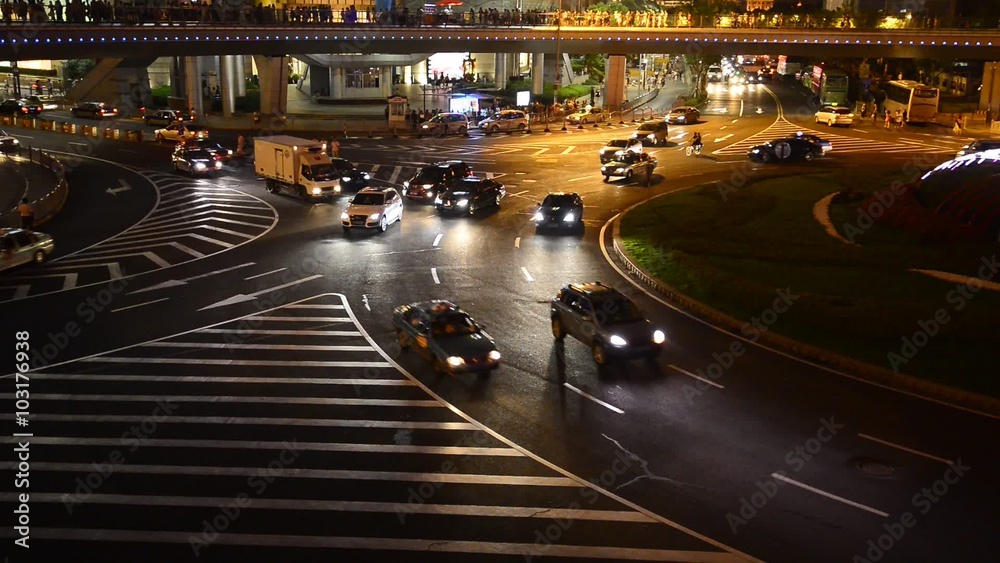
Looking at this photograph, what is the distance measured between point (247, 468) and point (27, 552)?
13.2 ft

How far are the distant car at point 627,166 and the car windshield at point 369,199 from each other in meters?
16.3

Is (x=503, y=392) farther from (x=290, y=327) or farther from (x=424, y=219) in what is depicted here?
(x=424, y=219)

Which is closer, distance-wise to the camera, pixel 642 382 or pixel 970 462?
pixel 970 462

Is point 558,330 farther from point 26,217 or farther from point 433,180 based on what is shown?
point 26,217

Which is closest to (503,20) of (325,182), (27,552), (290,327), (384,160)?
(384,160)

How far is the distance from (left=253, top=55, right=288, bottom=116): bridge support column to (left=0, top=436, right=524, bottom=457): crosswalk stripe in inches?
2455

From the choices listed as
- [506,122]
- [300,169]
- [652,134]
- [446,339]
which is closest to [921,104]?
[652,134]

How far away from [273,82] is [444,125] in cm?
1625

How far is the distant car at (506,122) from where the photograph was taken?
73.8 metres

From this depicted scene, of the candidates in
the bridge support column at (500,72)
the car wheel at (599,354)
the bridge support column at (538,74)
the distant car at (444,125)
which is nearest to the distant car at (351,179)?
the distant car at (444,125)

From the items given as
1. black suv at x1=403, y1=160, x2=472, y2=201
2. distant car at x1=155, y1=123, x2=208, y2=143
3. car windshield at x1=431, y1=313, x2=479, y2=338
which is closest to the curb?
car windshield at x1=431, y1=313, x2=479, y2=338

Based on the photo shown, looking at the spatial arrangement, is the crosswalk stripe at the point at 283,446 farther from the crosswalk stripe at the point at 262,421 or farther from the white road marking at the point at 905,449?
the white road marking at the point at 905,449

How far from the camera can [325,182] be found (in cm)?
4500

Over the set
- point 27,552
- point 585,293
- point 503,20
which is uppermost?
point 503,20
